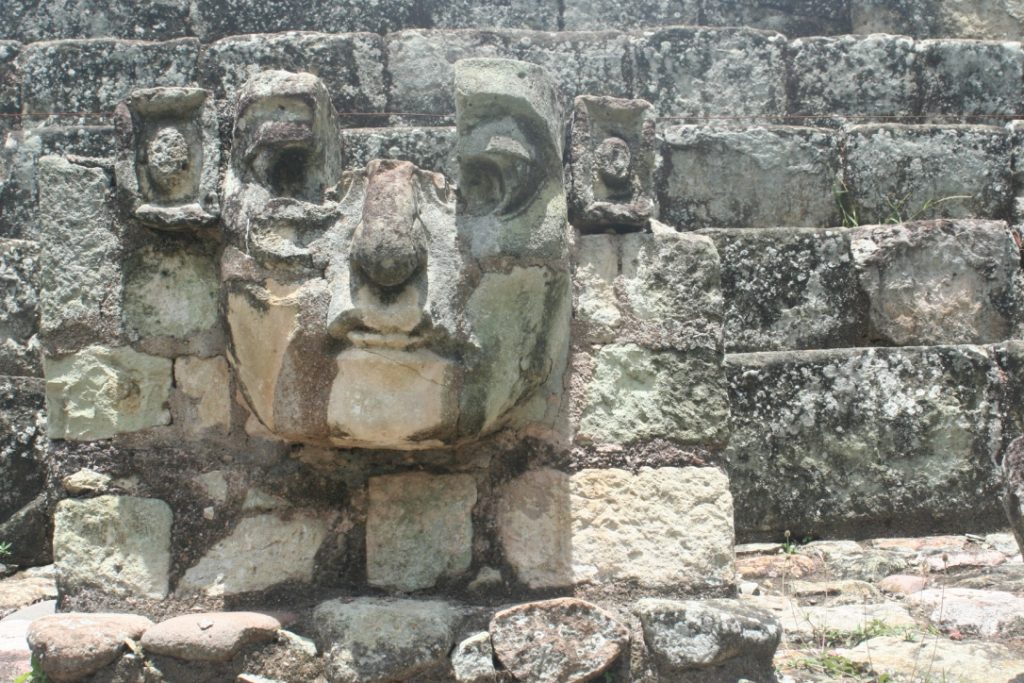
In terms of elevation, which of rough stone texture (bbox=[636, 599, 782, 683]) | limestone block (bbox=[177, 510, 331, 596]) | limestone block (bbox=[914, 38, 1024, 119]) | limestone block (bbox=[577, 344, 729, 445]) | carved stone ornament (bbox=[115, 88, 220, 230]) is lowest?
rough stone texture (bbox=[636, 599, 782, 683])

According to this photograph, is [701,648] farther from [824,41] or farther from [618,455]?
[824,41]

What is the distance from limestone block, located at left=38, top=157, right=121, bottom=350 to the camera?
2975 mm

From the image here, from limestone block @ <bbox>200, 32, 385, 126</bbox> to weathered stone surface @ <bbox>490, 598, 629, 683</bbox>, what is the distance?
2493 millimetres

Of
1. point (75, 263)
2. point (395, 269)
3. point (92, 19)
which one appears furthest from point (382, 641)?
point (92, 19)

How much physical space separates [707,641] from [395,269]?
1067 mm

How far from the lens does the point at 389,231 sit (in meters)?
2.60

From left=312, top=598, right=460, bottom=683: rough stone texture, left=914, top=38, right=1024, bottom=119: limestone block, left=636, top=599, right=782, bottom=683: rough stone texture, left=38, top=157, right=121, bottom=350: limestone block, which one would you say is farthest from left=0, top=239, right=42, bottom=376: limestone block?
left=914, top=38, right=1024, bottom=119: limestone block

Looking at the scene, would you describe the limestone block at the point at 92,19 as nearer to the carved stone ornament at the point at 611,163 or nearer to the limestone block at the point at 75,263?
the limestone block at the point at 75,263

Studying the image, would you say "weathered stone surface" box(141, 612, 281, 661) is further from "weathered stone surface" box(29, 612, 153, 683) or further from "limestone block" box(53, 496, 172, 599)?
"limestone block" box(53, 496, 172, 599)

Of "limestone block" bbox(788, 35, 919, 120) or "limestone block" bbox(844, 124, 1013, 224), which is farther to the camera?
"limestone block" bbox(788, 35, 919, 120)

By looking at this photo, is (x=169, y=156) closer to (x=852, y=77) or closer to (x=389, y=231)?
(x=389, y=231)

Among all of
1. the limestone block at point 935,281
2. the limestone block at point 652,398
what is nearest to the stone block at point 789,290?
the limestone block at point 935,281

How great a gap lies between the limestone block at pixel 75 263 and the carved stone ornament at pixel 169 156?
11cm

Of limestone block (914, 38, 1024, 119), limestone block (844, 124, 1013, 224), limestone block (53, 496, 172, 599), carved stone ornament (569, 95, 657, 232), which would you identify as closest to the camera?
limestone block (53, 496, 172, 599)
